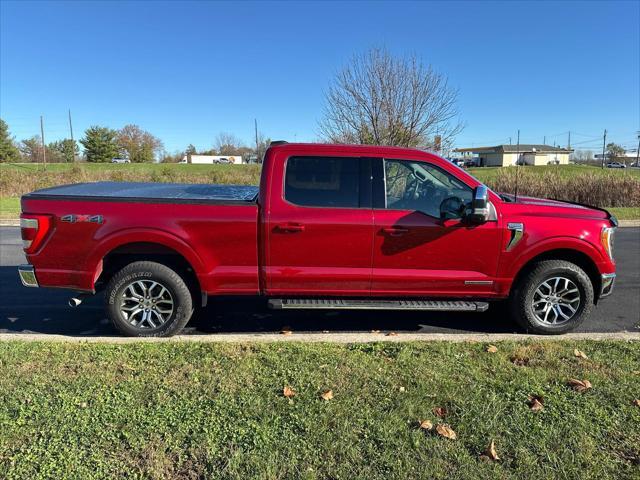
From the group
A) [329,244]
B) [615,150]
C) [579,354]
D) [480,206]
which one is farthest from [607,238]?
[615,150]

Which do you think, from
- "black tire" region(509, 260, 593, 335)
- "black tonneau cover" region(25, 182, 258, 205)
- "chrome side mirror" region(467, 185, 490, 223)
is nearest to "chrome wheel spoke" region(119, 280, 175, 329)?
"black tonneau cover" region(25, 182, 258, 205)

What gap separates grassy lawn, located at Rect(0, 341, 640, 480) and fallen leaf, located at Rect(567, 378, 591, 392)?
0.14 ft

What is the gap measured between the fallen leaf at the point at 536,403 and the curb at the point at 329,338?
43.7 inches

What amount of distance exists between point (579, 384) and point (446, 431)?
51.8 inches

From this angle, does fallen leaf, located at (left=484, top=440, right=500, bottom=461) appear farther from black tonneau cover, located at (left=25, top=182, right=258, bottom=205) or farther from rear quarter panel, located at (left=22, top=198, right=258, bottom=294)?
black tonneau cover, located at (left=25, top=182, right=258, bottom=205)

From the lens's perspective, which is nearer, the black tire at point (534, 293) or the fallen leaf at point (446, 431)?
the fallen leaf at point (446, 431)

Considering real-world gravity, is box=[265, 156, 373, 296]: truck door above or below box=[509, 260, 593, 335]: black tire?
above

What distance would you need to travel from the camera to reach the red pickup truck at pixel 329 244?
173 inches

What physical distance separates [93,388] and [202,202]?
1904 mm

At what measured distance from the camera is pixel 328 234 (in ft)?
14.6

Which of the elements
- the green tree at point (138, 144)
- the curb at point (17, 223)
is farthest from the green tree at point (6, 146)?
the curb at point (17, 223)

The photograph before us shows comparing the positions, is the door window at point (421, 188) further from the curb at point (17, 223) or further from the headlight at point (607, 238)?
the curb at point (17, 223)

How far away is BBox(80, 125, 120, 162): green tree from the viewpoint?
245 ft

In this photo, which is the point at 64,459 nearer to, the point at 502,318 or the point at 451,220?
the point at 451,220
